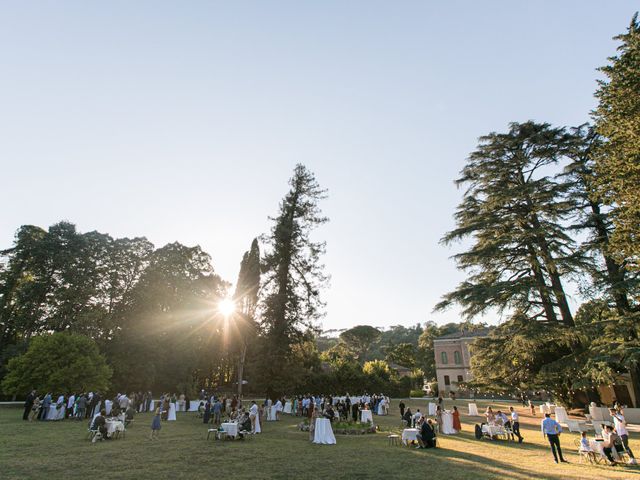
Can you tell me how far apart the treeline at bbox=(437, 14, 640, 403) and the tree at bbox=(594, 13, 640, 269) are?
0.04 metres

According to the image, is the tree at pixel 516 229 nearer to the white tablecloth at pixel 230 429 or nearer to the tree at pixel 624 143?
the tree at pixel 624 143

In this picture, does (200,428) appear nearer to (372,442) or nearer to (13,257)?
(372,442)

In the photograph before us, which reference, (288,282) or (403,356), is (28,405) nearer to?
(288,282)

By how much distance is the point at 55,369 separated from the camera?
885 inches

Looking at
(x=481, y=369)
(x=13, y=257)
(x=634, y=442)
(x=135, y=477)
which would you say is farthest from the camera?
(x=13, y=257)

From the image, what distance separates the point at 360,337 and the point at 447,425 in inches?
2201

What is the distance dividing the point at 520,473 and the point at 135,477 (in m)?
8.70

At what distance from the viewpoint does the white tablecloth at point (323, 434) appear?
44.0ft

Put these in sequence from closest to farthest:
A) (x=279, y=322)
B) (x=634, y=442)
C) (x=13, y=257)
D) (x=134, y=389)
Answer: (x=634, y=442) < (x=279, y=322) < (x=134, y=389) < (x=13, y=257)

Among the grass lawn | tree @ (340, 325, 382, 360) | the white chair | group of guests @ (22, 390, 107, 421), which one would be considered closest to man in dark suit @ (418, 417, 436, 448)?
the grass lawn

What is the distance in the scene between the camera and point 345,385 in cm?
→ 3744

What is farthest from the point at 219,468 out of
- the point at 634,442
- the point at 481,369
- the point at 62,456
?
the point at 481,369

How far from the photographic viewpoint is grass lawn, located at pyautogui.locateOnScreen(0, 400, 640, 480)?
26.7 feet

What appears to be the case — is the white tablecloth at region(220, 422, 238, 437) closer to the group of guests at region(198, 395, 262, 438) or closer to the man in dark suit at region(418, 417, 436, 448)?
the group of guests at region(198, 395, 262, 438)
